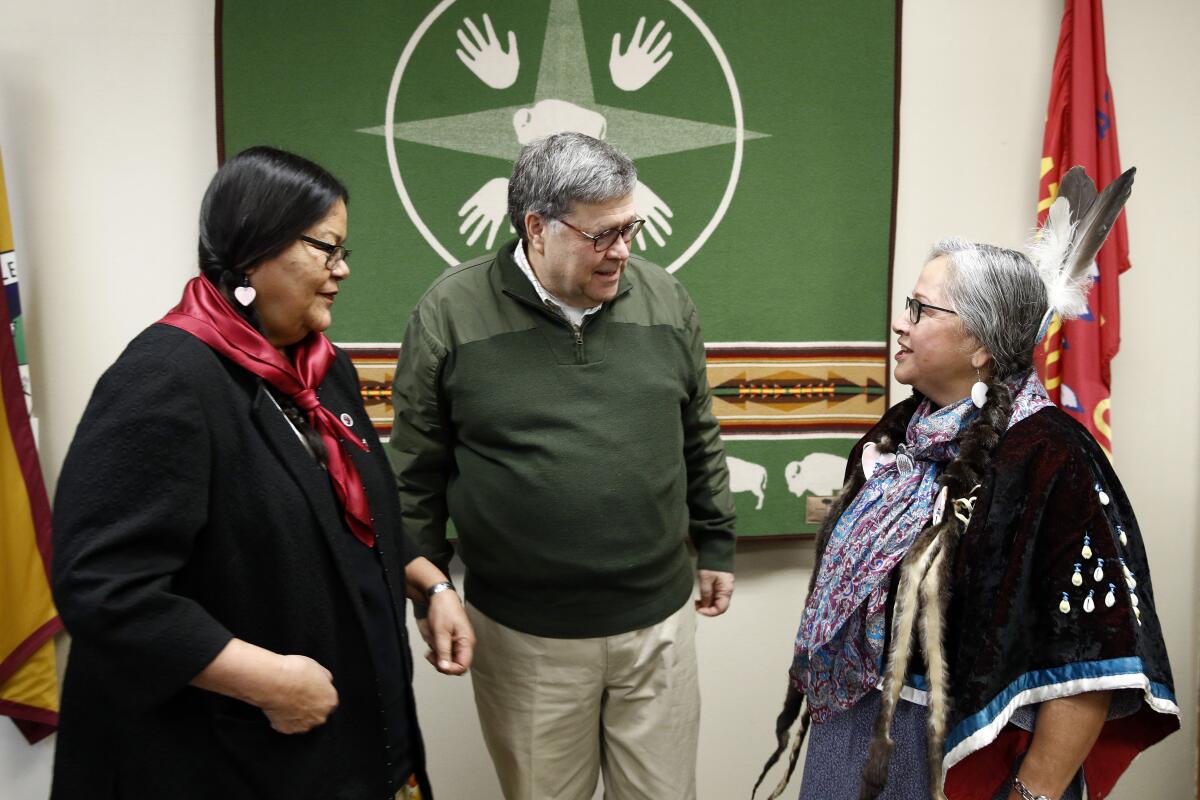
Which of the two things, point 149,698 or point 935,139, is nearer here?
point 149,698

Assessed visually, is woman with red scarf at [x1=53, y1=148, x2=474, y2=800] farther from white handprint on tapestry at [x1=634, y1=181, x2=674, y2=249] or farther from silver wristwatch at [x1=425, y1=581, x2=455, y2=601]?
white handprint on tapestry at [x1=634, y1=181, x2=674, y2=249]

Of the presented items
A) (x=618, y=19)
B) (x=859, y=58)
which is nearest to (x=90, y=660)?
(x=618, y=19)

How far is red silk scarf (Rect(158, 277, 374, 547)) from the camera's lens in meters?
1.17

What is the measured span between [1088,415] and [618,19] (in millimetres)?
1541

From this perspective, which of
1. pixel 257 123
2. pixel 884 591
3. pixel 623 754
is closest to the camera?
pixel 884 591

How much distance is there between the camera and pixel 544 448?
5.72 feet

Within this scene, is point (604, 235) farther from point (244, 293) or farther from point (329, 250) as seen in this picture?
point (244, 293)

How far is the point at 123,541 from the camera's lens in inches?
41.7

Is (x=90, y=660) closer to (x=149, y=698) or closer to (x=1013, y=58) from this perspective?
(x=149, y=698)

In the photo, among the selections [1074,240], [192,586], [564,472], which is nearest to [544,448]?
[564,472]

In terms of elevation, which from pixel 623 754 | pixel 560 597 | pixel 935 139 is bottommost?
pixel 623 754

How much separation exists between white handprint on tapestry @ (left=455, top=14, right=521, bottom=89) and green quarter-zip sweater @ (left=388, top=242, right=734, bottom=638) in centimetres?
64

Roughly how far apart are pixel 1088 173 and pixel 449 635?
195cm

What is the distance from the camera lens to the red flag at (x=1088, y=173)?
237 centimetres
